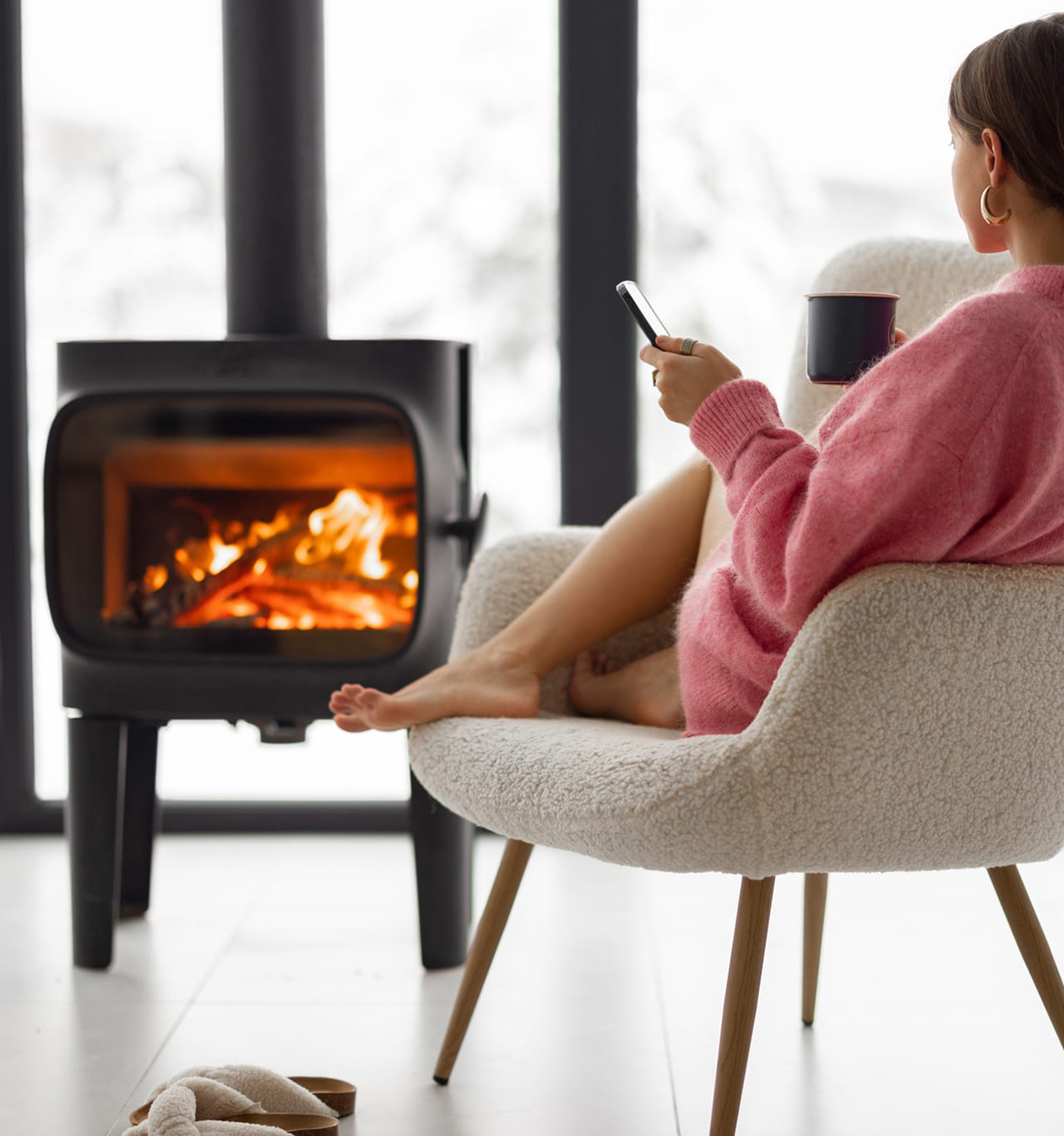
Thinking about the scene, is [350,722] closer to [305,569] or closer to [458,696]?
[458,696]

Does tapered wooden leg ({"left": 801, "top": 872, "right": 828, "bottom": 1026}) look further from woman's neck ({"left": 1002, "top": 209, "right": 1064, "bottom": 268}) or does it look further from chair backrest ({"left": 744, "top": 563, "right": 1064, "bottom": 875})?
woman's neck ({"left": 1002, "top": 209, "right": 1064, "bottom": 268})

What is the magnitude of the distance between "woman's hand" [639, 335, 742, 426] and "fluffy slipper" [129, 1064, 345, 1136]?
77cm

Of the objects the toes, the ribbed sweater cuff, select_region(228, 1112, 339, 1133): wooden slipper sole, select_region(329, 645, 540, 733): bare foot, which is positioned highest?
the ribbed sweater cuff

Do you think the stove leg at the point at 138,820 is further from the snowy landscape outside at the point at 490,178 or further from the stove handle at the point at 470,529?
the stove handle at the point at 470,529

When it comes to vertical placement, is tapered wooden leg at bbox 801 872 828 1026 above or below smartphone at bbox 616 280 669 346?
below

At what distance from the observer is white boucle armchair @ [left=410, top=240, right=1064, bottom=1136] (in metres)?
1.14

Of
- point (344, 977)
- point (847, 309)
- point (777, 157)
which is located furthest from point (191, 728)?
point (847, 309)

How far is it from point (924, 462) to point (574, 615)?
0.55m

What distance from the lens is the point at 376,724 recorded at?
60.6 inches

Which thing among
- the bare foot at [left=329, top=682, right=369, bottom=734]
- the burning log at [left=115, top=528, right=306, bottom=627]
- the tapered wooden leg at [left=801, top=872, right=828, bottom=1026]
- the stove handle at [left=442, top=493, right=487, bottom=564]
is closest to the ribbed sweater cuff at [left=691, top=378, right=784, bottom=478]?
the bare foot at [left=329, top=682, right=369, bottom=734]

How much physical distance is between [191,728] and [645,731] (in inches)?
53.9

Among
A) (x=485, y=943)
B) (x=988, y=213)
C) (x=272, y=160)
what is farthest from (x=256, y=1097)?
(x=272, y=160)

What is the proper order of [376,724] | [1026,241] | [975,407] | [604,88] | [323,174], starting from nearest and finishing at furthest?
[975,407] < [1026,241] < [376,724] < [323,174] < [604,88]

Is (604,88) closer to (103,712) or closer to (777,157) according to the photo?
(777,157)
